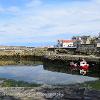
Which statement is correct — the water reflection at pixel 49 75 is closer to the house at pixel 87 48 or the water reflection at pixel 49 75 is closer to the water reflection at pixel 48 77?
the water reflection at pixel 48 77

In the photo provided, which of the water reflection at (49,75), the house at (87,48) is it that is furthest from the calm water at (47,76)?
the house at (87,48)

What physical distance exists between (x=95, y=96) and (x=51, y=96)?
273 cm

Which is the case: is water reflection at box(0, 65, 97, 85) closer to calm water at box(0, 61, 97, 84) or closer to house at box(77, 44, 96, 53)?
calm water at box(0, 61, 97, 84)

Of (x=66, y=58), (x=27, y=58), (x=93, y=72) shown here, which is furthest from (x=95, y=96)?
(x=27, y=58)

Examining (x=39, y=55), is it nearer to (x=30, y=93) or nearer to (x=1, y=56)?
(x=1, y=56)

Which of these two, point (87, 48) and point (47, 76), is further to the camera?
point (87, 48)

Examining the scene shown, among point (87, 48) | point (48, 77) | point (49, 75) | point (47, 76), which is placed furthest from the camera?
point (87, 48)

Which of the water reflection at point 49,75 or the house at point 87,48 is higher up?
the house at point 87,48

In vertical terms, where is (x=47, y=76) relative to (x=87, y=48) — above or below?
below

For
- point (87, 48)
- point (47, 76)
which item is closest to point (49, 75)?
point (47, 76)

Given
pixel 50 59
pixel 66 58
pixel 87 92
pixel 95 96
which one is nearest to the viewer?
pixel 95 96

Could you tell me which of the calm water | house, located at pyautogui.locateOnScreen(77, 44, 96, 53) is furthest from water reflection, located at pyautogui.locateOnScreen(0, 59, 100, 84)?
house, located at pyautogui.locateOnScreen(77, 44, 96, 53)

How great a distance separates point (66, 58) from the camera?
70750 millimetres

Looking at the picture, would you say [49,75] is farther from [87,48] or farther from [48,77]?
[87,48]
